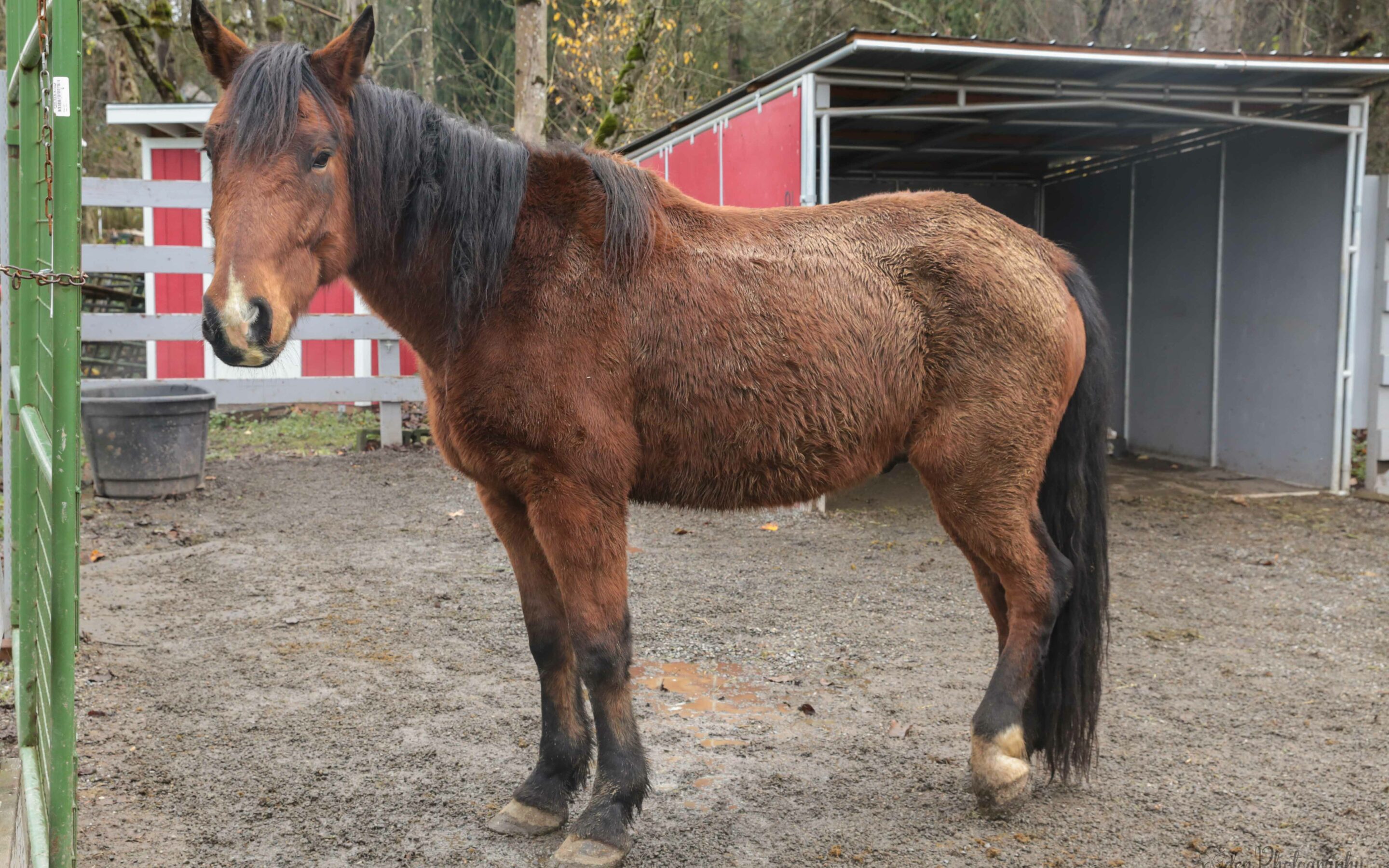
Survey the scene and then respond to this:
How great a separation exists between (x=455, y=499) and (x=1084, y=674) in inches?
224

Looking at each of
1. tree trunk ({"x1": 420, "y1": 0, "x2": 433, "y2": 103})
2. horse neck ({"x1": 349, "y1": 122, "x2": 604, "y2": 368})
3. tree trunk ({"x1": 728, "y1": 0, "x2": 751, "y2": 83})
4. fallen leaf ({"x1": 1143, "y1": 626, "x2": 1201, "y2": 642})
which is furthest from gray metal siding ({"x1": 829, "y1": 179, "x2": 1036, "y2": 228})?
horse neck ({"x1": 349, "y1": 122, "x2": 604, "y2": 368})

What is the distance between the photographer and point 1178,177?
971 centimetres

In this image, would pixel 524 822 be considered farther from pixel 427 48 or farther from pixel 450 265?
pixel 427 48

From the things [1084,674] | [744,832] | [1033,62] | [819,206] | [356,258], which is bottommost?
[744,832]

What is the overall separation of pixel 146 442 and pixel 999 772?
669cm

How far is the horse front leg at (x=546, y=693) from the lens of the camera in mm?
2906

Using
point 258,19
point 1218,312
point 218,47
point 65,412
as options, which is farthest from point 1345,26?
point 258,19

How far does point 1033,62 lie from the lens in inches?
275

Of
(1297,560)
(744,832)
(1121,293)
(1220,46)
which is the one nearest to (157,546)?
(744,832)

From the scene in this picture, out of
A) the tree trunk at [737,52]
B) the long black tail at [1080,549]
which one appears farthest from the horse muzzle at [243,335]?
the tree trunk at [737,52]

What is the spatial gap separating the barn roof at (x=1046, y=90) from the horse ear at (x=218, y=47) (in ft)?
14.9

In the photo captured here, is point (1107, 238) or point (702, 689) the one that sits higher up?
point (1107, 238)

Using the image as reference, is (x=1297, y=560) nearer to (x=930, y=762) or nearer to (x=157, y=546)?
(x=930, y=762)

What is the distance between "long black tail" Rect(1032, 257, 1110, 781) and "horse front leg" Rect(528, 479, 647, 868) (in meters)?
1.35
